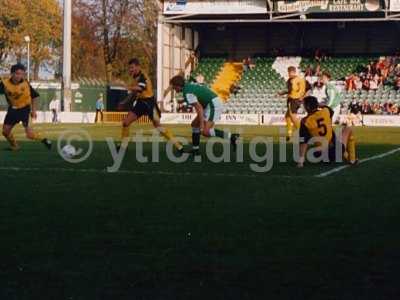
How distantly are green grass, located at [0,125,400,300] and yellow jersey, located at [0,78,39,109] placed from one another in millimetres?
6225

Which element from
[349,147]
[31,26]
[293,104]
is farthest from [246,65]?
[349,147]

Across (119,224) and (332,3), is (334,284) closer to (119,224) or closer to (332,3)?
(119,224)

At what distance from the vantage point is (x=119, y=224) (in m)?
7.92

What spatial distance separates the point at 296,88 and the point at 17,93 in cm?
840

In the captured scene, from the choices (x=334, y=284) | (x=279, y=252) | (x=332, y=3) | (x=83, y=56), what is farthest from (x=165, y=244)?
(x=83, y=56)

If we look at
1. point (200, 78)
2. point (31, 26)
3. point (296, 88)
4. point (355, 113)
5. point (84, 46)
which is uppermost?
point (31, 26)

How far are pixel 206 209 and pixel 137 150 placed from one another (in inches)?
385

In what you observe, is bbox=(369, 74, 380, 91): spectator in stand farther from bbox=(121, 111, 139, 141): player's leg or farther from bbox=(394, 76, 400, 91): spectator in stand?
bbox=(121, 111, 139, 141): player's leg

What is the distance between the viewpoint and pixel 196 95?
1677cm

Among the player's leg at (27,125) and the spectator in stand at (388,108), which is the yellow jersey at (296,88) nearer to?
the player's leg at (27,125)

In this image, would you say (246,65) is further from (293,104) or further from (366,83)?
(293,104)

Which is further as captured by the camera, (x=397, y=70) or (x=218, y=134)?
(x=397, y=70)

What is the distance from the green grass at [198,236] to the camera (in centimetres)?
550

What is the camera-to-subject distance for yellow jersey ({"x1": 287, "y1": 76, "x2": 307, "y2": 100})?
24.2 metres
